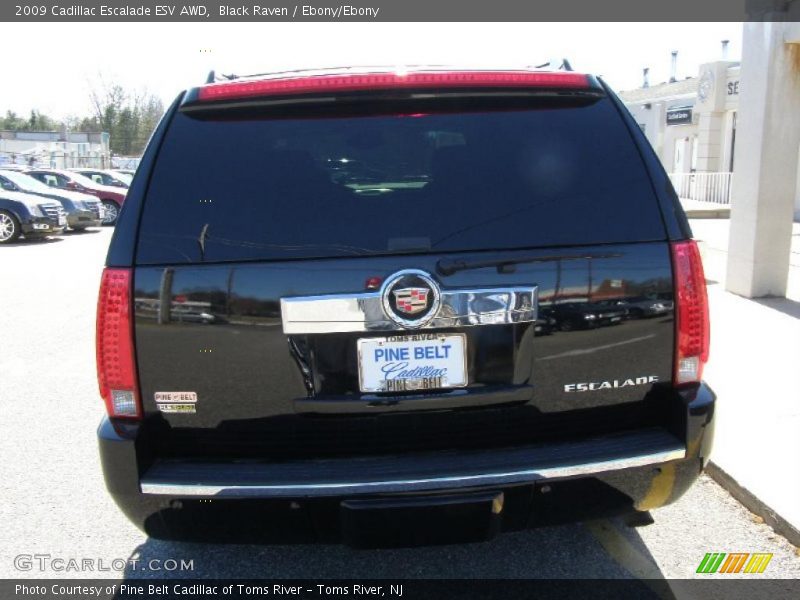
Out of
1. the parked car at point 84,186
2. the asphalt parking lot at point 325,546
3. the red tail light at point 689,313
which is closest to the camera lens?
the red tail light at point 689,313

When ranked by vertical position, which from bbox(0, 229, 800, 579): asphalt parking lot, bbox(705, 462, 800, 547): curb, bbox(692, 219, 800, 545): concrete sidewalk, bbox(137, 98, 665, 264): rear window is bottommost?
bbox(0, 229, 800, 579): asphalt parking lot

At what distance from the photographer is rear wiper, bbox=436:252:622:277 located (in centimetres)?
241

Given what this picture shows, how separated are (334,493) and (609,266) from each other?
1.20 meters

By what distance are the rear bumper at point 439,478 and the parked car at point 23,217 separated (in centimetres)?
1701

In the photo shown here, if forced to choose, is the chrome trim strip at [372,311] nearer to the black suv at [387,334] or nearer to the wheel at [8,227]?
the black suv at [387,334]

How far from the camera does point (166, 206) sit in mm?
2494

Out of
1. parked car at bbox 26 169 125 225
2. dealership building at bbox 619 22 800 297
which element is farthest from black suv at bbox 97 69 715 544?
parked car at bbox 26 169 125 225

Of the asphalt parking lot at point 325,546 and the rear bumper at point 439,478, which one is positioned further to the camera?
the asphalt parking lot at point 325,546

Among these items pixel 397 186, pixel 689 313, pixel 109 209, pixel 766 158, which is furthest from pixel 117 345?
pixel 109 209

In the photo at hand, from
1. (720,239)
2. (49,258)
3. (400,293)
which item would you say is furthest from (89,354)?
(720,239)

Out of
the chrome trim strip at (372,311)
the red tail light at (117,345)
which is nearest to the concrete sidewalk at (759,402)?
the chrome trim strip at (372,311)

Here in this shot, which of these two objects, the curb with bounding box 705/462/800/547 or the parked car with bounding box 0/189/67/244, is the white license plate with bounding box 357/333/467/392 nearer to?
the curb with bounding box 705/462/800/547

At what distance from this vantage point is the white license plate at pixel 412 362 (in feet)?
7.97

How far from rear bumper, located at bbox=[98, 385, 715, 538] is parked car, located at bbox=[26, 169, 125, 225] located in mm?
21538
